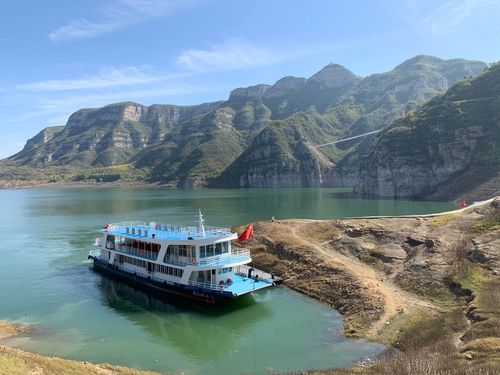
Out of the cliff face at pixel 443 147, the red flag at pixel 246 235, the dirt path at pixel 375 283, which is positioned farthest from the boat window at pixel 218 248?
the cliff face at pixel 443 147

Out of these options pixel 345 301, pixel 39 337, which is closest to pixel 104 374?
pixel 39 337

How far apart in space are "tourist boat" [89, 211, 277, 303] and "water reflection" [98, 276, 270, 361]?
4.03 feet

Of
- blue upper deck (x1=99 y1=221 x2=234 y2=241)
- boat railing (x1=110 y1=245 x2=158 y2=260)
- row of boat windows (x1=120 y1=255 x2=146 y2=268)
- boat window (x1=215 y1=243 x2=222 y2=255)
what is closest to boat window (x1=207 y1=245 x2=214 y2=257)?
boat window (x1=215 y1=243 x2=222 y2=255)

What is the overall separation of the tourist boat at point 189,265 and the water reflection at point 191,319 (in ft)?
4.03

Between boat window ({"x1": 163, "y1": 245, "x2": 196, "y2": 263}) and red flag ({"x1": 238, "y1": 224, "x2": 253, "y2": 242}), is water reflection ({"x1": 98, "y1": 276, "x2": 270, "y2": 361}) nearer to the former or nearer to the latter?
boat window ({"x1": 163, "y1": 245, "x2": 196, "y2": 263})

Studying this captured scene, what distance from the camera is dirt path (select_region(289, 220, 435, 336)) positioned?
1326 inches

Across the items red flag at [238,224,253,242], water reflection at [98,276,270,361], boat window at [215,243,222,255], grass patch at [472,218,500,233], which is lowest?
water reflection at [98,276,270,361]

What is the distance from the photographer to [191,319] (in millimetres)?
36031

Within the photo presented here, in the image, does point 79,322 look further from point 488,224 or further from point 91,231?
point 91,231

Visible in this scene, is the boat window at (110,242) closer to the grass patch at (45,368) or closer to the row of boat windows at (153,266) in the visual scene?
the row of boat windows at (153,266)

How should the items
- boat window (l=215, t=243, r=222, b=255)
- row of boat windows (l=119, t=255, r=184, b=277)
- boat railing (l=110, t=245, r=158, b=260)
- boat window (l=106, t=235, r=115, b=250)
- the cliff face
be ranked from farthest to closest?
the cliff face, boat window (l=106, t=235, r=115, b=250), boat railing (l=110, t=245, r=158, b=260), row of boat windows (l=119, t=255, r=184, b=277), boat window (l=215, t=243, r=222, b=255)

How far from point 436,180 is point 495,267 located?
118m

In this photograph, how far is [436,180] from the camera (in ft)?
489

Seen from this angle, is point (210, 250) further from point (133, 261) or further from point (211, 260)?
point (133, 261)
